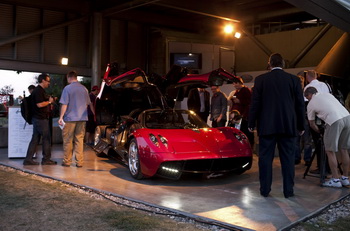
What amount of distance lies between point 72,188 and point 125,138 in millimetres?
1730

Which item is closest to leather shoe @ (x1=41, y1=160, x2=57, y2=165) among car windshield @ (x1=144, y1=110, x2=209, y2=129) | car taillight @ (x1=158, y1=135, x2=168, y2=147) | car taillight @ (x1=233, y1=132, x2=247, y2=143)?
car windshield @ (x1=144, y1=110, x2=209, y2=129)

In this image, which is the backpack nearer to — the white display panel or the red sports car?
the white display panel

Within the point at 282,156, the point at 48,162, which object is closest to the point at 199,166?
the point at 282,156

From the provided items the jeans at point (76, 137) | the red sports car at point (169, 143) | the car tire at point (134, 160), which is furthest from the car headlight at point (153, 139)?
the jeans at point (76, 137)

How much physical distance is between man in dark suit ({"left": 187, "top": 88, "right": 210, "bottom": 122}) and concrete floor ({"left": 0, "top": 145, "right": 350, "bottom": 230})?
321 centimetres

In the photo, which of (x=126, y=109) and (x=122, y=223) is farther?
(x=126, y=109)

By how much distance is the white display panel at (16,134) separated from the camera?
27.9ft

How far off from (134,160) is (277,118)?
2.52 metres

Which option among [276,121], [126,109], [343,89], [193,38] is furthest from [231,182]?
[193,38]

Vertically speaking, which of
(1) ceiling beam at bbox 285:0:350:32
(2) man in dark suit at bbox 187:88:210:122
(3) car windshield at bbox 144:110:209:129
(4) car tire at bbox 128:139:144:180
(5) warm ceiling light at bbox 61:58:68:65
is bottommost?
(4) car tire at bbox 128:139:144:180

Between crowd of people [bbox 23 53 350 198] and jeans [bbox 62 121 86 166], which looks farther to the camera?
jeans [bbox 62 121 86 166]

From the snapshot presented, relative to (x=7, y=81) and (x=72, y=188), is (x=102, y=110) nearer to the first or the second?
(x=72, y=188)

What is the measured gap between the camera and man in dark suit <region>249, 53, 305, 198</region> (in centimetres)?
497

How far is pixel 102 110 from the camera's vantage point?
9109mm
